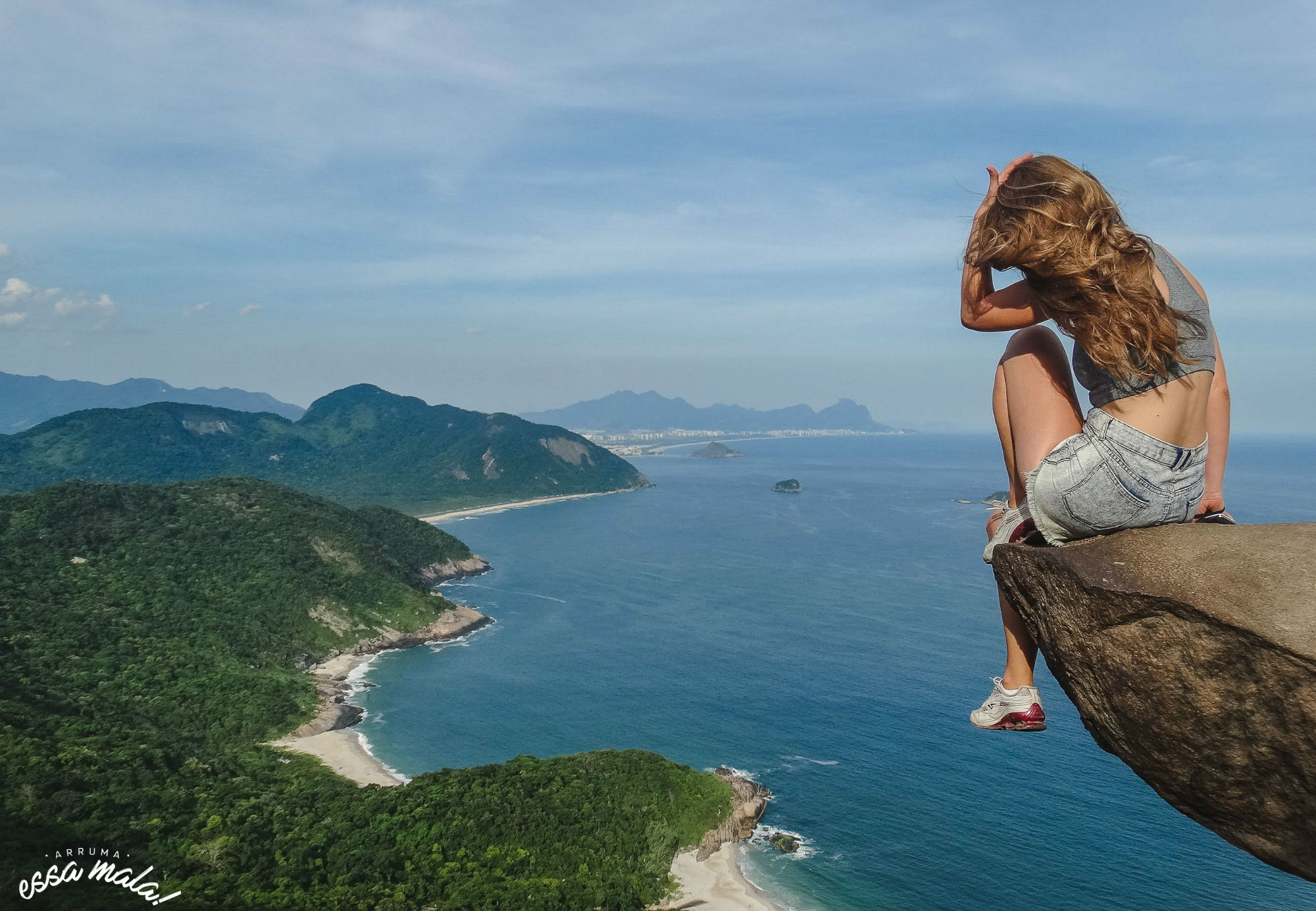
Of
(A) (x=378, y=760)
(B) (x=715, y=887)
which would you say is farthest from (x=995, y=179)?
(A) (x=378, y=760)

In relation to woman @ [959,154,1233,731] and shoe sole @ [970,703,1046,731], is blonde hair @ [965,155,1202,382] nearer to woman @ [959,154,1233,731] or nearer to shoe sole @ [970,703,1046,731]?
woman @ [959,154,1233,731]

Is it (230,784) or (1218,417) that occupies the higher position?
(1218,417)

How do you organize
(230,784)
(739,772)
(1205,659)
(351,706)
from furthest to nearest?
(351,706)
(739,772)
(230,784)
(1205,659)

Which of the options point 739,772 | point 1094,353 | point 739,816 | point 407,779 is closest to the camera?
point 1094,353

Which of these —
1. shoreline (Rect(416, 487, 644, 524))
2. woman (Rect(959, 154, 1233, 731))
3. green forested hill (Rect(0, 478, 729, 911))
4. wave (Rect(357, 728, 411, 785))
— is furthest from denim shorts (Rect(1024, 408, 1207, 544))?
shoreline (Rect(416, 487, 644, 524))

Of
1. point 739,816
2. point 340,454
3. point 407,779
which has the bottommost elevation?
point 407,779

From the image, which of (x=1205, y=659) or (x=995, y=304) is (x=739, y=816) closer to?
(x=1205, y=659)

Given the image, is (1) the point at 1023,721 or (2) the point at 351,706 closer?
(1) the point at 1023,721
